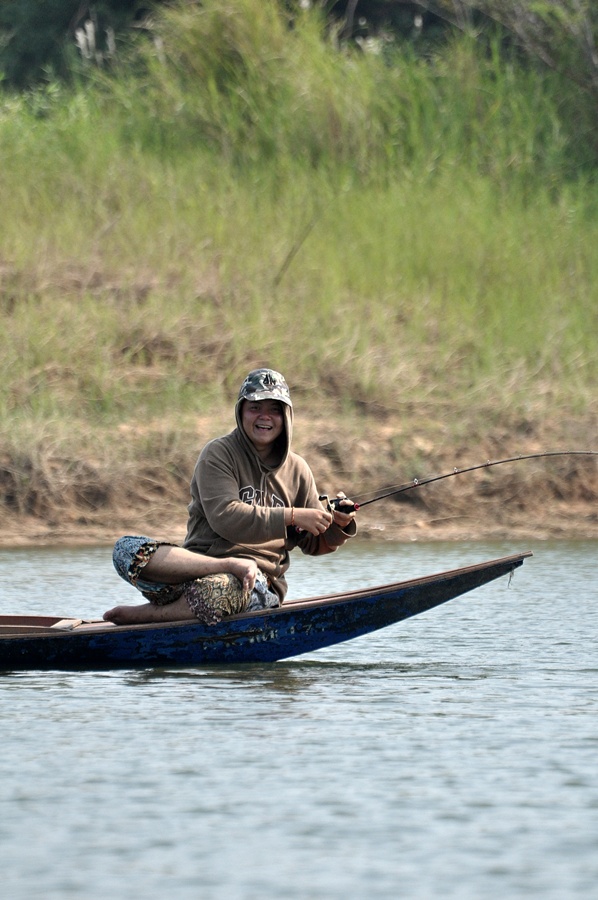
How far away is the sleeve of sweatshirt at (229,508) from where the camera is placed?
6695 mm

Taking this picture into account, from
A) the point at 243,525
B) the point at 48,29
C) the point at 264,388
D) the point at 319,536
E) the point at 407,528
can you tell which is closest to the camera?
the point at 243,525

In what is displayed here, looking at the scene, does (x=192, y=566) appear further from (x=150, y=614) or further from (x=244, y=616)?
(x=150, y=614)

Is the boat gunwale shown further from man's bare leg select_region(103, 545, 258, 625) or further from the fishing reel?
the fishing reel

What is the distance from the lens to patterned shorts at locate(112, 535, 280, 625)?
6891 mm

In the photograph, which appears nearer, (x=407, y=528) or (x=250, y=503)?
(x=250, y=503)

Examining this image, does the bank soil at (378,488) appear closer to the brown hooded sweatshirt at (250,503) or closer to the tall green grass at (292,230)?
the tall green grass at (292,230)

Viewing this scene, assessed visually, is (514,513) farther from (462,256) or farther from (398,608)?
(398,608)

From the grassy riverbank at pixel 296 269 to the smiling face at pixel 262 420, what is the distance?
6.51 metres

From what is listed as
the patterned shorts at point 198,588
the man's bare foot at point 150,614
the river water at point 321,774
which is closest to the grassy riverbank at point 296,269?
the river water at point 321,774

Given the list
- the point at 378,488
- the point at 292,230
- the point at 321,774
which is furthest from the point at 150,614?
the point at 292,230

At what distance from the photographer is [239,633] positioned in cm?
709

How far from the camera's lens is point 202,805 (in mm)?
4930

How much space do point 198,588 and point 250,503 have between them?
0.41 meters

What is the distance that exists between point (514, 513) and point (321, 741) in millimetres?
8132
